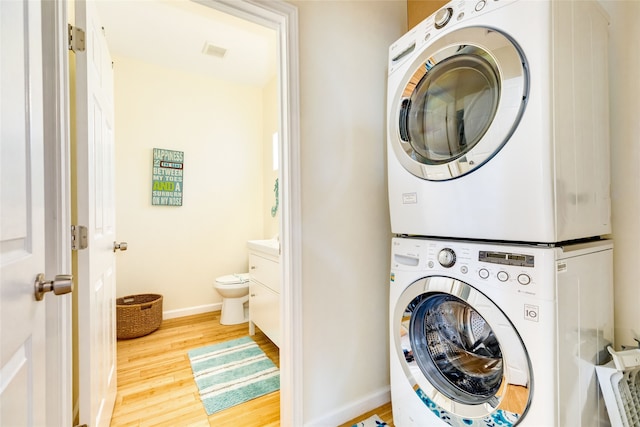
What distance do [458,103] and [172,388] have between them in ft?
7.04

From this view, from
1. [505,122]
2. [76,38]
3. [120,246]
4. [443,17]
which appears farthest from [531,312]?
[120,246]

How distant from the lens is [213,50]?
2.52m

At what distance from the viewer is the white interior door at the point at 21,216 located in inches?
19.8

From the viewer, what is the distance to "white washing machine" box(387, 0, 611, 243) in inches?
32.9

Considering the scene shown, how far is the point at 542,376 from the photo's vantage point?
810 mm

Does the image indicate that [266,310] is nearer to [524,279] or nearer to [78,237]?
[78,237]

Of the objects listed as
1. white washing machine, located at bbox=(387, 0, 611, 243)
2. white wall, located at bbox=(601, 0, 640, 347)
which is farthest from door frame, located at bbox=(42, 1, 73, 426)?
white wall, located at bbox=(601, 0, 640, 347)

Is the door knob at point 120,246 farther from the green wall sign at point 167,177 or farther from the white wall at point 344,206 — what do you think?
the green wall sign at point 167,177

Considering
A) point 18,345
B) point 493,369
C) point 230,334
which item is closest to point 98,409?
point 18,345

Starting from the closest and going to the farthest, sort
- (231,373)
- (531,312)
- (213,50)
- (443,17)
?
(531,312) < (443,17) < (231,373) < (213,50)

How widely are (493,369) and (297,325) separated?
77 cm

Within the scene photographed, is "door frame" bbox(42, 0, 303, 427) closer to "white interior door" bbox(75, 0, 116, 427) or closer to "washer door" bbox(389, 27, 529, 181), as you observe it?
"white interior door" bbox(75, 0, 116, 427)

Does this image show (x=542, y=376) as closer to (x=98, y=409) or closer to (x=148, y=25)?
(x=98, y=409)

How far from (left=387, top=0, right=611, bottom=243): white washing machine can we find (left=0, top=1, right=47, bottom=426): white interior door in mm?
1164
